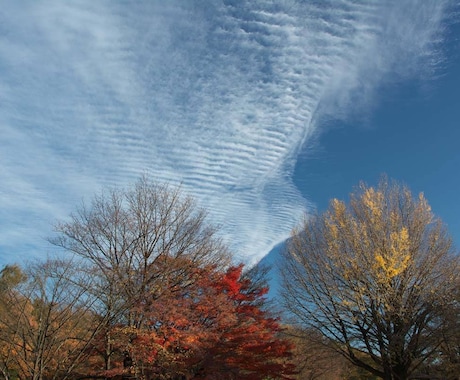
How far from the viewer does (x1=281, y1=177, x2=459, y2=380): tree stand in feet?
65.2

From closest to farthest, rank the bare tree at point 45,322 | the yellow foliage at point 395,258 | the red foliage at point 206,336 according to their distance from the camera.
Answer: the bare tree at point 45,322, the red foliage at point 206,336, the yellow foliage at point 395,258

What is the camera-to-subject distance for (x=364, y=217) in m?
21.7

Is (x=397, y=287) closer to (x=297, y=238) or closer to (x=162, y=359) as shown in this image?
(x=297, y=238)

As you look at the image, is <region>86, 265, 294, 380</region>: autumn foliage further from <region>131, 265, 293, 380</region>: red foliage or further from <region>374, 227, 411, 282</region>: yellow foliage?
<region>374, 227, 411, 282</region>: yellow foliage

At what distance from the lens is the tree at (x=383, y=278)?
1988 centimetres

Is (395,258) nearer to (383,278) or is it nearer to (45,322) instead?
(383,278)

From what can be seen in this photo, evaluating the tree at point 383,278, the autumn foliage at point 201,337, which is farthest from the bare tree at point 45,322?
the tree at point 383,278

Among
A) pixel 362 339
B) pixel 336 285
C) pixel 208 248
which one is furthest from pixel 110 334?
pixel 362 339

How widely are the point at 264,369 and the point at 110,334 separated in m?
7.60

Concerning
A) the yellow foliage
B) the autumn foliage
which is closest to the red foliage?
the autumn foliage

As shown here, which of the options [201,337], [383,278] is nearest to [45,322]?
[201,337]

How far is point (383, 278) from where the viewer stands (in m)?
19.8

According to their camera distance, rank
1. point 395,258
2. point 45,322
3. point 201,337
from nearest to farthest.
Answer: point 45,322
point 201,337
point 395,258

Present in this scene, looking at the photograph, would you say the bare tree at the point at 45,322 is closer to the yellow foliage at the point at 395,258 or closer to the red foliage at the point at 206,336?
the red foliage at the point at 206,336
